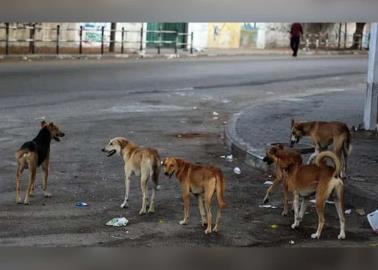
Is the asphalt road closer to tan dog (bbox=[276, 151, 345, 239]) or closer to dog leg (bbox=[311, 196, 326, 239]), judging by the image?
dog leg (bbox=[311, 196, 326, 239])

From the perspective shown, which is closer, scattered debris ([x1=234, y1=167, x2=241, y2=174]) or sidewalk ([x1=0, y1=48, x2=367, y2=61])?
scattered debris ([x1=234, y1=167, x2=241, y2=174])

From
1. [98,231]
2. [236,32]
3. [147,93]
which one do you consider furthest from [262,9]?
[236,32]

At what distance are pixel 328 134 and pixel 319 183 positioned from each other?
6.44 feet

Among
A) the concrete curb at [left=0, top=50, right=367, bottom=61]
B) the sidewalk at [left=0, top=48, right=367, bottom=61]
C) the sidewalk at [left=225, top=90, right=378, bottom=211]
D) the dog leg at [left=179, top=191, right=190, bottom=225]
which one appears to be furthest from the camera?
the sidewalk at [left=0, top=48, right=367, bottom=61]

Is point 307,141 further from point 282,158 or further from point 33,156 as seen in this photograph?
point 33,156

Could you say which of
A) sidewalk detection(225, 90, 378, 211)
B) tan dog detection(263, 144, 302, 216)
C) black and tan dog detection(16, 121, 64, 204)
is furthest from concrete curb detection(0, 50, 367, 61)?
tan dog detection(263, 144, 302, 216)

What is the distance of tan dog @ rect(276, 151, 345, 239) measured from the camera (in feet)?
18.8

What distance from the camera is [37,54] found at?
2819cm

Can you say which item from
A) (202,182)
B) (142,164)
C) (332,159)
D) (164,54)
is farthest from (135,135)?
(164,54)

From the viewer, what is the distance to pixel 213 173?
5.78 meters

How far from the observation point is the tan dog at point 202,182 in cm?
580

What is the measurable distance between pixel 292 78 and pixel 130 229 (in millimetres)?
19091

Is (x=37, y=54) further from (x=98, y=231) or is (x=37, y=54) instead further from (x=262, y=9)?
(x=262, y=9)

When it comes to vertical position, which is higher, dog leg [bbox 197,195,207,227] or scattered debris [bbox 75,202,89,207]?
dog leg [bbox 197,195,207,227]
